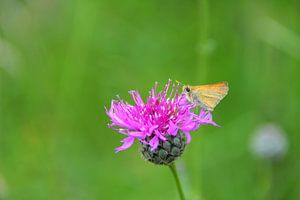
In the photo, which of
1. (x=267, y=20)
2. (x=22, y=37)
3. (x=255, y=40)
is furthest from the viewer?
(x=255, y=40)

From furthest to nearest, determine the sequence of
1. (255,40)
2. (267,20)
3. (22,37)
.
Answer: (255,40), (22,37), (267,20)

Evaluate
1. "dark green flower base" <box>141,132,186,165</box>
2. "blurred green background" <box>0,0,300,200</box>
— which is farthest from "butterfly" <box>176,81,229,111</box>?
"blurred green background" <box>0,0,300,200</box>

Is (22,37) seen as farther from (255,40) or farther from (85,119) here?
(255,40)

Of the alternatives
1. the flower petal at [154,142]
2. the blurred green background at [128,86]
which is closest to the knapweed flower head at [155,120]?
the flower petal at [154,142]

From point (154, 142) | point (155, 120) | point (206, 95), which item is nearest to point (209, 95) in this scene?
point (206, 95)

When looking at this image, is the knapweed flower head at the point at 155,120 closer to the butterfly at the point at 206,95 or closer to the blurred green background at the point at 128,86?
the butterfly at the point at 206,95

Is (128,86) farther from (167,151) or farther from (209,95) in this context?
(167,151)

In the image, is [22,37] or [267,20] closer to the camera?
[267,20]

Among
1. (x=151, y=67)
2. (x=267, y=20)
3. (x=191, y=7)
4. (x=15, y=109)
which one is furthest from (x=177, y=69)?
(x=15, y=109)
